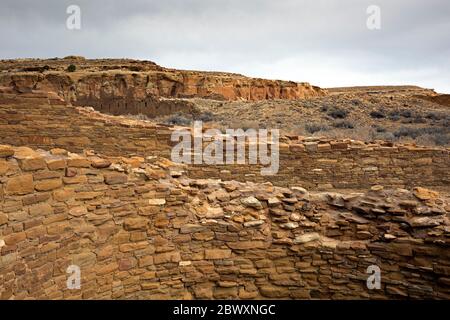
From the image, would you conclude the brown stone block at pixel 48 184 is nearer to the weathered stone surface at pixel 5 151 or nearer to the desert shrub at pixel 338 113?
the weathered stone surface at pixel 5 151

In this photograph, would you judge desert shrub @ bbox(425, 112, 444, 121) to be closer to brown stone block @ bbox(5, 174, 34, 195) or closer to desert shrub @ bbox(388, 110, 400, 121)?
desert shrub @ bbox(388, 110, 400, 121)

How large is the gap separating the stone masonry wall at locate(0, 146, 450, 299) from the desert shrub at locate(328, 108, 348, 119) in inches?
402

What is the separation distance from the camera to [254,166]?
26.1 ft

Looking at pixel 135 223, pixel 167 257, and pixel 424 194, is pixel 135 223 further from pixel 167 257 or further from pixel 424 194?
pixel 424 194

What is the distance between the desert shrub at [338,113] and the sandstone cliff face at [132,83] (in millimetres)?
15383

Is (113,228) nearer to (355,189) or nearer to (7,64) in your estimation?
(355,189)

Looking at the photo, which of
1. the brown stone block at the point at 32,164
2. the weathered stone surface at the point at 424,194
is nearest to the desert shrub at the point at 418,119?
the weathered stone surface at the point at 424,194

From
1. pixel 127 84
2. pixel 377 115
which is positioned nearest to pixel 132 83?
pixel 127 84

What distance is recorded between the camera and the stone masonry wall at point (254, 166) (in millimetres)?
7773

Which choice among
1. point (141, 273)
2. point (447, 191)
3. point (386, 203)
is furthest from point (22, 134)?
point (447, 191)

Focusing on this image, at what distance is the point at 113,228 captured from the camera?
417 centimetres

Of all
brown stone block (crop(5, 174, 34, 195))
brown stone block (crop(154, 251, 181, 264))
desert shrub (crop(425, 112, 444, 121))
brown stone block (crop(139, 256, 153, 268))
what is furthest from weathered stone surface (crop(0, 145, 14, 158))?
desert shrub (crop(425, 112, 444, 121))

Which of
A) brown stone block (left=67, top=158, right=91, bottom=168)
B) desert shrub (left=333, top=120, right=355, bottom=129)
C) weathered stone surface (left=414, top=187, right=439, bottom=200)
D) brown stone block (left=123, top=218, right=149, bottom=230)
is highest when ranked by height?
desert shrub (left=333, top=120, right=355, bottom=129)

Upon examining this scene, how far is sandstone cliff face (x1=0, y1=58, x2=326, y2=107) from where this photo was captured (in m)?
28.5
